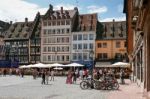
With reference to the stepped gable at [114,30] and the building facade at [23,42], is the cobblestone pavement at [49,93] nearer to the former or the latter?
the stepped gable at [114,30]

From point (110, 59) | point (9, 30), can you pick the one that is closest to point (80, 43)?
point (110, 59)

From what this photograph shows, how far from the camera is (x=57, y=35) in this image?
104188mm

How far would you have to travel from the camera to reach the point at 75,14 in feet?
345

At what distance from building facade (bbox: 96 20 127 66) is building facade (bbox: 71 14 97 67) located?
1.85 meters

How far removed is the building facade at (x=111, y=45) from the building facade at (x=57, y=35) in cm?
815

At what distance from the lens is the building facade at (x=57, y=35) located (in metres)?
102

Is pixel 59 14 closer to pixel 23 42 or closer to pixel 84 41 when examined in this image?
pixel 84 41

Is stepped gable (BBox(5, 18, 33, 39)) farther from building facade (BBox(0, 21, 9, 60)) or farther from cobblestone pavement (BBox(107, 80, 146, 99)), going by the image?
cobblestone pavement (BBox(107, 80, 146, 99))

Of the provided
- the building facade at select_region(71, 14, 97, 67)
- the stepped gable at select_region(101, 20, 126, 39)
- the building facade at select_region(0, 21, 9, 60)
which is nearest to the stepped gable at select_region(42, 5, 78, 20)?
the building facade at select_region(71, 14, 97, 67)

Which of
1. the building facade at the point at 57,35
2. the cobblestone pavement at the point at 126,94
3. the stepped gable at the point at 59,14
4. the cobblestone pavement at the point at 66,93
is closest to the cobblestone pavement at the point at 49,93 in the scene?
the cobblestone pavement at the point at 66,93

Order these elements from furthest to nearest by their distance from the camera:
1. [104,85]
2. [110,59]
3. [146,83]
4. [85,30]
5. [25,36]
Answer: [25,36]
[85,30]
[110,59]
[104,85]
[146,83]

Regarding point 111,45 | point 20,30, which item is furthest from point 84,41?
point 20,30

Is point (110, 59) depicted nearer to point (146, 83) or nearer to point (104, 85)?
point (104, 85)

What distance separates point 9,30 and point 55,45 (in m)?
18.3
